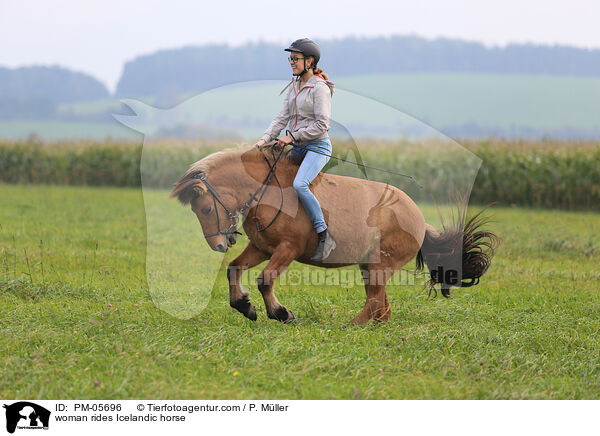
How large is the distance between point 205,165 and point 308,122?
109 cm

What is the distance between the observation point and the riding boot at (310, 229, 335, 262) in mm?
6262

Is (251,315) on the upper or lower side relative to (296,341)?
upper

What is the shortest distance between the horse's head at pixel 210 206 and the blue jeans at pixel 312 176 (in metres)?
0.72

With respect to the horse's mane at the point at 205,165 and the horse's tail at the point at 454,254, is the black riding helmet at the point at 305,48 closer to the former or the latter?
the horse's mane at the point at 205,165

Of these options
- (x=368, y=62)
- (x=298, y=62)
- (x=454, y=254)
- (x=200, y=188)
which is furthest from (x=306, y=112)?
(x=368, y=62)

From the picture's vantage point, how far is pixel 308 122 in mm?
6070

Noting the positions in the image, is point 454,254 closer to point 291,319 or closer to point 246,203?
point 291,319

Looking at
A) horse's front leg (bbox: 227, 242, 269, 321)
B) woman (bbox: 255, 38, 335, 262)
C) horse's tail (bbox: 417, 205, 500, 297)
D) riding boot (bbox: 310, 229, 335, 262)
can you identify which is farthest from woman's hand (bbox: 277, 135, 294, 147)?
horse's tail (bbox: 417, 205, 500, 297)

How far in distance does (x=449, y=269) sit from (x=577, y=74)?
2708 inches

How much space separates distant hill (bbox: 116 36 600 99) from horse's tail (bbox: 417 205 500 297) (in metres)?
53.3

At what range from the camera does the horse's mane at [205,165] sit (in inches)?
232

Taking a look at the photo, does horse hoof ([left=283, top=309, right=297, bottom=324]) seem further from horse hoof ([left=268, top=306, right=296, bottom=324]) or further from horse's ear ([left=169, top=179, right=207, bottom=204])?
horse's ear ([left=169, top=179, right=207, bottom=204])
